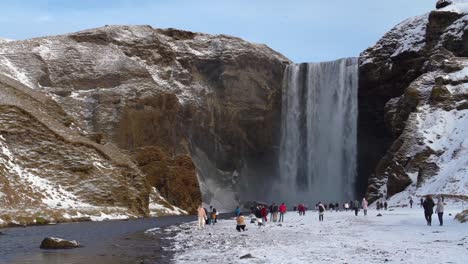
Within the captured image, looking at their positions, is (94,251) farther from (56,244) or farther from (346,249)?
(346,249)

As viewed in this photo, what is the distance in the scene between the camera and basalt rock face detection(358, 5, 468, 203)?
63688 mm

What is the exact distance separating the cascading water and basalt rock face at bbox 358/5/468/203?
2348 mm

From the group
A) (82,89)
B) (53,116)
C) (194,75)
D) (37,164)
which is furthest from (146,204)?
(194,75)

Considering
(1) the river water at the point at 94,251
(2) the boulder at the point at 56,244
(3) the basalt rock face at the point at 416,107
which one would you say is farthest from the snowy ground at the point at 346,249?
(3) the basalt rock face at the point at 416,107

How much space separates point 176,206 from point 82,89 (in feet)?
106

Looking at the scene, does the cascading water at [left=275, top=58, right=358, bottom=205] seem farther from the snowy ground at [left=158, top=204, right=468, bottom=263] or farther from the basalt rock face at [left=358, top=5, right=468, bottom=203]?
the snowy ground at [left=158, top=204, right=468, bottom=263]

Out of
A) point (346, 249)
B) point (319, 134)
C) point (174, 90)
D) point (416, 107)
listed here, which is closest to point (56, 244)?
point (346, 249)

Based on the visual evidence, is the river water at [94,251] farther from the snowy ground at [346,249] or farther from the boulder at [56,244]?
the snowy ground at [346,249]

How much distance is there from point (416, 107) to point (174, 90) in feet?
147

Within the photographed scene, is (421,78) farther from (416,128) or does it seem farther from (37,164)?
(37,164)

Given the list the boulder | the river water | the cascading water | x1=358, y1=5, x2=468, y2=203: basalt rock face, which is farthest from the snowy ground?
the cascading water

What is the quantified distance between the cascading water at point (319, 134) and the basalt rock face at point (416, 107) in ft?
7.70

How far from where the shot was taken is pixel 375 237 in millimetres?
25078

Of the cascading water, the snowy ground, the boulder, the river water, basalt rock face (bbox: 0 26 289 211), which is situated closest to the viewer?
the snowy ground
